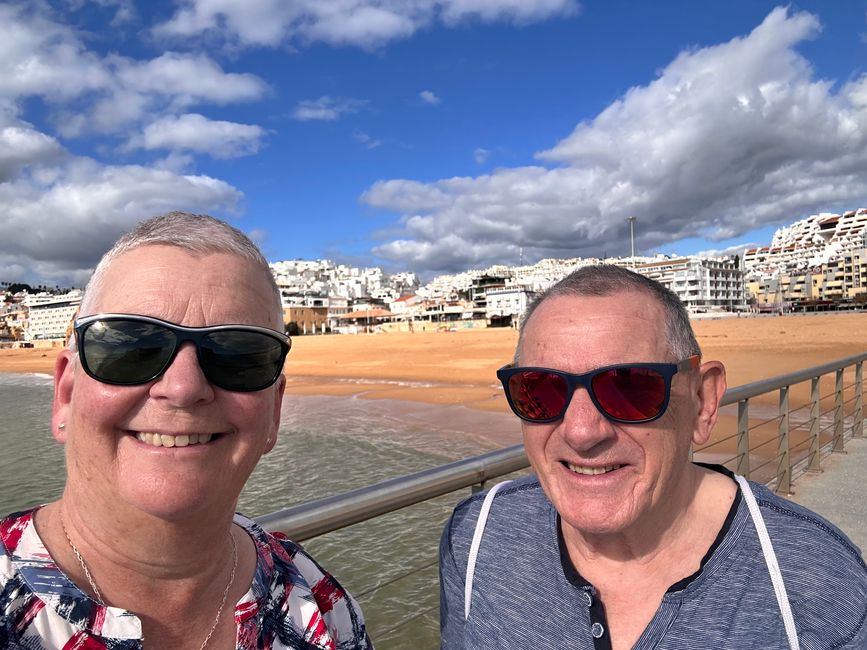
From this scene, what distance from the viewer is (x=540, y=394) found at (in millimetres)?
1384

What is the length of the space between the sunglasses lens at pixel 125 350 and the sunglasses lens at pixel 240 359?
0.06 metres

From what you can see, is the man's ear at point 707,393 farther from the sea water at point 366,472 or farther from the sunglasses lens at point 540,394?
the sea water at point 366,472

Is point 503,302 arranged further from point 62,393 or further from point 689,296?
point 62,393

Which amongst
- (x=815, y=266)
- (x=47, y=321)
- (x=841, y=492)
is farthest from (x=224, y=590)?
(x=47, y=321)

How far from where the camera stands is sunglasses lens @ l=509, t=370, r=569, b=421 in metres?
1.35

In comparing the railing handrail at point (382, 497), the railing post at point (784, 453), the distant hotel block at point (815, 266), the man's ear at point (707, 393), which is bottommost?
the railing post at point (784, 453)

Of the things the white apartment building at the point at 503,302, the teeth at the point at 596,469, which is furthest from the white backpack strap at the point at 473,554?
the white apartment building at the point at 503,302

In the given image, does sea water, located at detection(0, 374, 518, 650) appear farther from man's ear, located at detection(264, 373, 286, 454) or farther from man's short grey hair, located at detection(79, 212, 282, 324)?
man's short grey hair, located at detection(79, 212, 282, 324)

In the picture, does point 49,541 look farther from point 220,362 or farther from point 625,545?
point 625,545

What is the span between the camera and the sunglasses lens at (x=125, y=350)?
919 mm

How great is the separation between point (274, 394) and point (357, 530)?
6090 mm

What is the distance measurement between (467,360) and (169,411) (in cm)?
2873

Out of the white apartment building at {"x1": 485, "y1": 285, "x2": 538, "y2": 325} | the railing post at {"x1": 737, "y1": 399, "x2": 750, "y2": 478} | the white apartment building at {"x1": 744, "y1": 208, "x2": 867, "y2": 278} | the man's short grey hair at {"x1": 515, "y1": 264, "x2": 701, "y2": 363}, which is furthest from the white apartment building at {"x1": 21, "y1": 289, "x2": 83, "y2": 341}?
the white apartment building at {"x1": 744, "y1": 208, "x2": 867, "y2": 278}

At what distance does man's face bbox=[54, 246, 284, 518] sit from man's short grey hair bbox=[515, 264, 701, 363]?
75 centimetres
